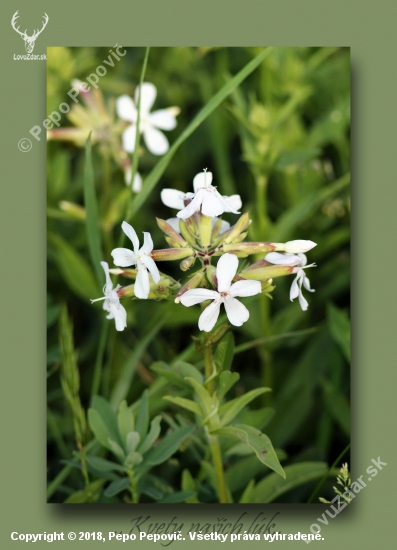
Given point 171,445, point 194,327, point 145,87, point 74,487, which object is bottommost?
point 74,487

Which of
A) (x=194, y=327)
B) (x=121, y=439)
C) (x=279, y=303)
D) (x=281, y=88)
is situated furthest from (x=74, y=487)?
(x=281, y=88)

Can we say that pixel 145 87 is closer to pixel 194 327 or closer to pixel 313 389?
pixel 194 327

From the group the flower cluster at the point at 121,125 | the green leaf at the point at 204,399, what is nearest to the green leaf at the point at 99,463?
the green leaf at the point at 204,399

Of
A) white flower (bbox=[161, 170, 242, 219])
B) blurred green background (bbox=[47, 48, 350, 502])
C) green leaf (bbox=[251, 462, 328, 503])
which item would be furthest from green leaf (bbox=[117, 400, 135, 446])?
white flower (bbox=[161, 170, 242, 219])

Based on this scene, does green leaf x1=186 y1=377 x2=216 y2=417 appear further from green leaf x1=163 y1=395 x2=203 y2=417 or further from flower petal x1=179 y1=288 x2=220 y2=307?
flower petal x1=179 y1=288 x2=220 y2=307

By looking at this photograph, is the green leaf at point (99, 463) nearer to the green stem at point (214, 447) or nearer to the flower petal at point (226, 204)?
the green stem at point (214, 447)

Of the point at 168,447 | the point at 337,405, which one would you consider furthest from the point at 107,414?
the point at 337,405
